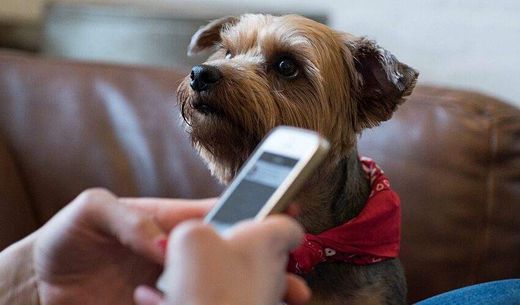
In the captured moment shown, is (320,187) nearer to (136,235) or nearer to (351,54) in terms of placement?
(351,54)

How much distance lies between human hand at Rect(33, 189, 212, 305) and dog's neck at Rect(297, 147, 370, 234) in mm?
465

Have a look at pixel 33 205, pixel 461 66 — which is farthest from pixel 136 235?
pixel 461 66

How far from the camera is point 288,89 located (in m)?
1.16

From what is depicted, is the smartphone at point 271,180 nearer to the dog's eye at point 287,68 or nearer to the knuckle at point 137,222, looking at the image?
the knuckle at point 137,222

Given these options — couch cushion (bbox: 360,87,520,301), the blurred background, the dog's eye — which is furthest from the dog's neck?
the blurred background

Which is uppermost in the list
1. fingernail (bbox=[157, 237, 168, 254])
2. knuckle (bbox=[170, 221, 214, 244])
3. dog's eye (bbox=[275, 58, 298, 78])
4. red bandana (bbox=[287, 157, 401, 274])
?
knuckle (bbox=[170, 221, 214, 244])

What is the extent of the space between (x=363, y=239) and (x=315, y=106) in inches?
8.5

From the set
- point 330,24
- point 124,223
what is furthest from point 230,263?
point 330,24

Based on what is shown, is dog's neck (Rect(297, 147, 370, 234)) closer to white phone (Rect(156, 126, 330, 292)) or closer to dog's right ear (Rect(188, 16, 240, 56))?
dog's right ear (Rect(188, 16, 240, 56))

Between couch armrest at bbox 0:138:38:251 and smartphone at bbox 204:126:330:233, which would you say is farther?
couch armrest at bbox 0:138:38:251

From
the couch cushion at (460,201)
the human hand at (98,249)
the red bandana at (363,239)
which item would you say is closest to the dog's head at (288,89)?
the red bandana at (363,239)

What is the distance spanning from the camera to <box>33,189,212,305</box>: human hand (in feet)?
2.06

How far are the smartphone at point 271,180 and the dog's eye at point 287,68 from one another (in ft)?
1.81

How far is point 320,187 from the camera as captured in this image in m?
1.17
